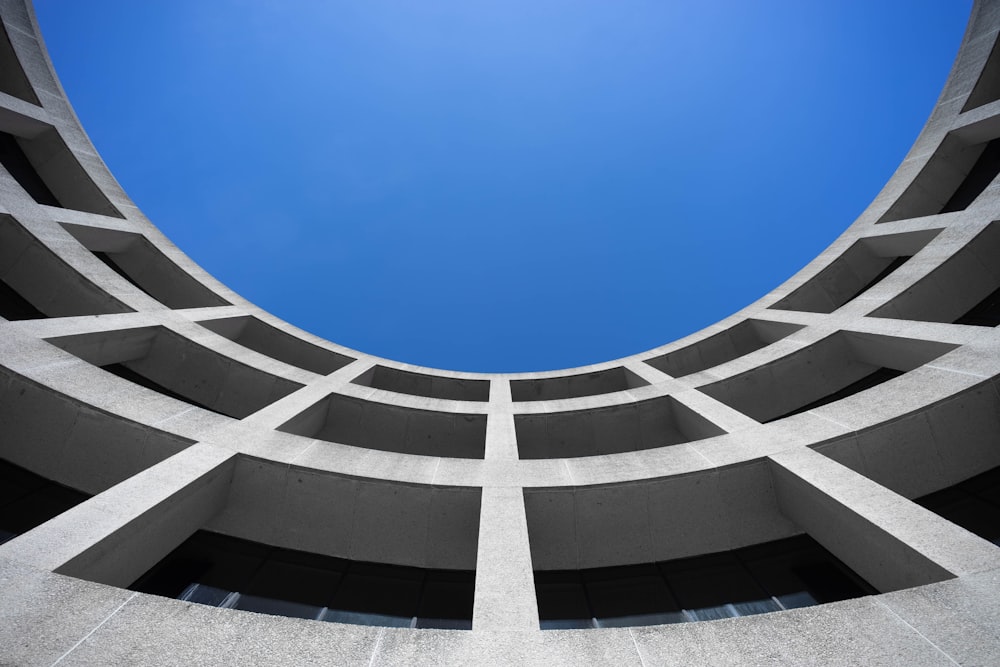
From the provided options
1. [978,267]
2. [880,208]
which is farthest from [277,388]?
[880,208]

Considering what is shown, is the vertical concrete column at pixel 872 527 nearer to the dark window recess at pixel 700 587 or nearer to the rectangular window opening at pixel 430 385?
the dark window recess at pixel 700 587

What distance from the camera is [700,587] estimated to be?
9023 millimetres

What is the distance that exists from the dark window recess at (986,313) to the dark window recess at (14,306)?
27.5 m

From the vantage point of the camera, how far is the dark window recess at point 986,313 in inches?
492

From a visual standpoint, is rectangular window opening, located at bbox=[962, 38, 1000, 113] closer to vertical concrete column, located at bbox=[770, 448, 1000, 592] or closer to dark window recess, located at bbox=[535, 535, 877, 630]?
vertical concrete column, located at bbox=[770, 448, 1000, 592]

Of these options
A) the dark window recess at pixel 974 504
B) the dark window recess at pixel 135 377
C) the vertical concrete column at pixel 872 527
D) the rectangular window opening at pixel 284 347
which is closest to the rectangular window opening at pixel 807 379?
the dark window recess at pixel 974 504

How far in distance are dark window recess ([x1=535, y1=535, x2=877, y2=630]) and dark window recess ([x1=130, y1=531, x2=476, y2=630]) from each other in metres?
2.13

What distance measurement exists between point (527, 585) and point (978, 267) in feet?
51.1

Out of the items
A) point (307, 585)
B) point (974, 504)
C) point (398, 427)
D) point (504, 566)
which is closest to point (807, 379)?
point (974, 504)

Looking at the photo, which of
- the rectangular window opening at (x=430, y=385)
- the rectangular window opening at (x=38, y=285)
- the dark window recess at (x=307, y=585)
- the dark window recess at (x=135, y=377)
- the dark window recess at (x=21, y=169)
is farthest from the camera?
the rectangular window opening at (x=430, y=385)

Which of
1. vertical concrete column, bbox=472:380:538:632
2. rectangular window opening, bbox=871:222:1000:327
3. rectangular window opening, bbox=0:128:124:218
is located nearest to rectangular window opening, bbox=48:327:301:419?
rectangular window opening, bbox=0:128:124:218

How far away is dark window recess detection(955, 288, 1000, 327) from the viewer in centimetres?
1248

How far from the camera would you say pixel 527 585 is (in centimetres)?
671

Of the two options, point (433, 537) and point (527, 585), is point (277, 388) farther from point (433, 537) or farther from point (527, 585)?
point (527, 585)
